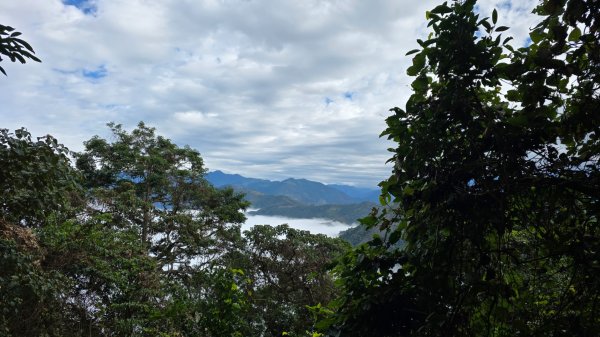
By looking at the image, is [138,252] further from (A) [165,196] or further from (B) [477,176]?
(B) [477,176]

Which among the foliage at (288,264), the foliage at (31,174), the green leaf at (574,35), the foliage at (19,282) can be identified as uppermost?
the green leaf at (574,35)

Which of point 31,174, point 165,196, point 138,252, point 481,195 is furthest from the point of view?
point 165,196

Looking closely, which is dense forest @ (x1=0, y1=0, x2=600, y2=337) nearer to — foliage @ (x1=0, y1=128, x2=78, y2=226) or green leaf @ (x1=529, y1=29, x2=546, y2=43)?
green leaf @ (x1=529, y1=29, x2=546, y2=43)

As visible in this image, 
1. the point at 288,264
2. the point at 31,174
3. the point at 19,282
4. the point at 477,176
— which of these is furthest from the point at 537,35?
the point at 288,264

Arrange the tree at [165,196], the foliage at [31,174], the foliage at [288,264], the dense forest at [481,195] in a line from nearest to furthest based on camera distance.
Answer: the dense forest at [481,195], the foliage at [31,174], the foliage at [288,264], the tree at [165,196]

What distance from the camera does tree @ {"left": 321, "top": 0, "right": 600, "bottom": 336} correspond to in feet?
5.22

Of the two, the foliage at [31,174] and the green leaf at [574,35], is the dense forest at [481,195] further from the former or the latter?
the foliage at [31,174]

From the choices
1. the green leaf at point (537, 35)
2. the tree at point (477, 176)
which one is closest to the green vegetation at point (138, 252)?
the tree at point (477, 176)

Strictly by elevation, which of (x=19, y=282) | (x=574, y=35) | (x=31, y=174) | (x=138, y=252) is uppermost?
(x=574, y=35)

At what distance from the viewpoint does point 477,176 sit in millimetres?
1702

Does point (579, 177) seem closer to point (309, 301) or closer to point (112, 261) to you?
point (112, 261)

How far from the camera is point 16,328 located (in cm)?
609

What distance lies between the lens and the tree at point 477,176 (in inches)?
62.6

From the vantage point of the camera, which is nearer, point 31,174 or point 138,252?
point 31,174
